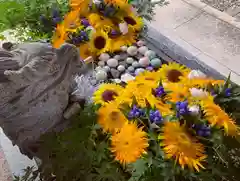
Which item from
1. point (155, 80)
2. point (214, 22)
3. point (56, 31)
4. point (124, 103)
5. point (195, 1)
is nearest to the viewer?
point (124, 103)

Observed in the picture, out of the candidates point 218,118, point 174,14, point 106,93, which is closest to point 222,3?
point 174,14

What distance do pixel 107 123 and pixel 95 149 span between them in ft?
0.27

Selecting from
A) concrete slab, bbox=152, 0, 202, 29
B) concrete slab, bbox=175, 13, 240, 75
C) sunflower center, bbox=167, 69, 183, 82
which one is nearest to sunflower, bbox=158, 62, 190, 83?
sunflower center, bbox=167, 69, 183, 82

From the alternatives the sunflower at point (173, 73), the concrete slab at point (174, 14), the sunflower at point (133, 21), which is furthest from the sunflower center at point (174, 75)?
the concrete slab at point (174, 14)

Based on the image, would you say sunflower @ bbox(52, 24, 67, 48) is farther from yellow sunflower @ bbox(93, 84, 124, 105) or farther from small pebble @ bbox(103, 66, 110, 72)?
yellow sunflower @ bbox(93, 84, 124, 105)

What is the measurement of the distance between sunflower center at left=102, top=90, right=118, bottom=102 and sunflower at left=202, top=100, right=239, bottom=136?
0.30 meters

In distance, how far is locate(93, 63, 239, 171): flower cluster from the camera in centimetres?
98

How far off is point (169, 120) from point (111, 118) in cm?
19

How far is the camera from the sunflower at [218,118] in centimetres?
100

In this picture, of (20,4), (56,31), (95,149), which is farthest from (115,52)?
(95,149)

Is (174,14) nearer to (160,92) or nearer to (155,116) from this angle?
(160,92)

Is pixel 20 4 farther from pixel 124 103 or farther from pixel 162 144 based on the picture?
pixel 162 144

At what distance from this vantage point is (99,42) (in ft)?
4.87

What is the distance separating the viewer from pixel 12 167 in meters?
1.32
